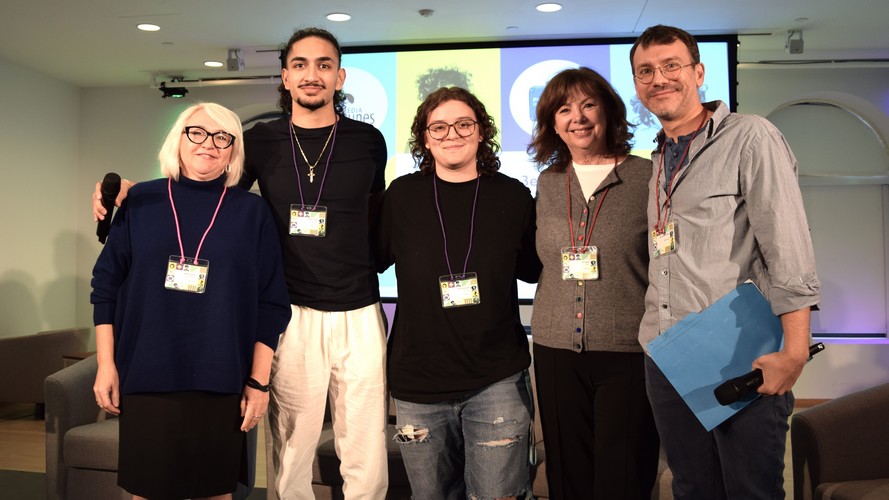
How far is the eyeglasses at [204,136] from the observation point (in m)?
2.18

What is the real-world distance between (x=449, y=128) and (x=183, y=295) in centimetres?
92

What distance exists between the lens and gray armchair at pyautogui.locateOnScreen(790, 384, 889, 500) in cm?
262

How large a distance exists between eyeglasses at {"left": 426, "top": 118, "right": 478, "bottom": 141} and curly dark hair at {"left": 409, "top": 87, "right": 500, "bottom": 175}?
6 cm

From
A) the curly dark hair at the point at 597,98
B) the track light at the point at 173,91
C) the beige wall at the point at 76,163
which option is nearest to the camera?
the curly dark hair at the point at 597,98

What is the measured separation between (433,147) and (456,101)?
161 millimetres

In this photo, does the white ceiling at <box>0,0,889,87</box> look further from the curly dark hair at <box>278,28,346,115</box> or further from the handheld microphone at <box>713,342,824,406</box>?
the handheld microphone at <box>713,342,824,406</box>

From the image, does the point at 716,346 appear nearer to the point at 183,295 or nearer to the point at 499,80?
the point at 183,295

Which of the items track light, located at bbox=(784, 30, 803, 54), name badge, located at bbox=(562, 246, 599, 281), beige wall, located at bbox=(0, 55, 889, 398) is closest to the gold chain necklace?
name badge, located at bbox=(562, 246, 599, 281)

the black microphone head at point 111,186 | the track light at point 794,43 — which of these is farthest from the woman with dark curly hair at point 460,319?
the track light at point 794,43

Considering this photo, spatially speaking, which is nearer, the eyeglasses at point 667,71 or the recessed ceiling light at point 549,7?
the eyeglasses at point 667,71

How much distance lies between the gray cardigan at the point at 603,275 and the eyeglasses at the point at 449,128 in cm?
35

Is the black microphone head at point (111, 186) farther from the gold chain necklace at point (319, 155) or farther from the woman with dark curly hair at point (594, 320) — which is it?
the woman with dark curly hair at point (594, 320)

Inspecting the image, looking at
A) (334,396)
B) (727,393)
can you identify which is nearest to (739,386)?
(727,393)

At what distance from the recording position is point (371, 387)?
7.81ft
